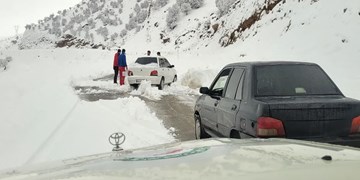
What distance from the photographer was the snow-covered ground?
7633mm

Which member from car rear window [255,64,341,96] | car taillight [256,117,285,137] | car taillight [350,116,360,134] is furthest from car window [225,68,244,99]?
car taillight [350,116,360,134]

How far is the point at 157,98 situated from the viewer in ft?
55.7

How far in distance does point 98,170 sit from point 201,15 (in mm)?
69044

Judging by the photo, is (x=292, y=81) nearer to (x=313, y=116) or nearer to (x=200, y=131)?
(x=313, y=116)

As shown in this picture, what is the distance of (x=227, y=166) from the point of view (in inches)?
101

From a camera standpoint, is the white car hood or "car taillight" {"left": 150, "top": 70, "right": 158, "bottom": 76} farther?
"car taillight" {"left": 150, "top": 70, "right": 158, "bottom": 76}

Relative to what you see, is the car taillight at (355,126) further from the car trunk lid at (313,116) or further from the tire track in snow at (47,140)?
the tire track in snow at (47,140)

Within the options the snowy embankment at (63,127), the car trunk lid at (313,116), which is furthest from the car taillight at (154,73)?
the car trunk lid at (313,116)

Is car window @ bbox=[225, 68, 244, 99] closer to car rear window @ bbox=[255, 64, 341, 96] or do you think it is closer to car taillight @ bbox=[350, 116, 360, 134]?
car rear window @ bbox=[255, 64, 341, 96]

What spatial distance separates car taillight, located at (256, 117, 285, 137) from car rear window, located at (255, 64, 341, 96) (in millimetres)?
684

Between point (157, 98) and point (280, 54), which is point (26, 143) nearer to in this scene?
point (157, 98)

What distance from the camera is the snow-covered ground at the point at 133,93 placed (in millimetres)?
7633

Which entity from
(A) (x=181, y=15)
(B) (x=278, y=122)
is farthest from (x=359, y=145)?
(A) (x=181, y=15)

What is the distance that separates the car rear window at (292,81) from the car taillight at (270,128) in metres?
0.68
